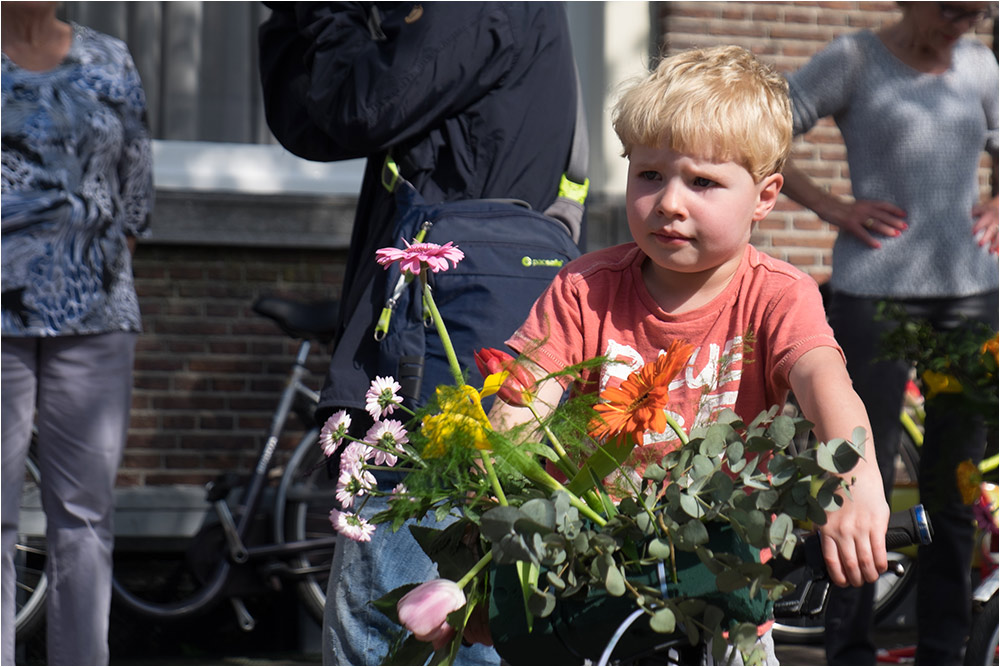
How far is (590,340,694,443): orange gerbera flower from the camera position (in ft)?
3.90

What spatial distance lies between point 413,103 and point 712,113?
85cm

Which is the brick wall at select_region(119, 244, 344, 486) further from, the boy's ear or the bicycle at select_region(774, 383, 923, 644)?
the boy's ear

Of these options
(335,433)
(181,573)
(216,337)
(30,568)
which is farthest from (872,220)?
(30,568)

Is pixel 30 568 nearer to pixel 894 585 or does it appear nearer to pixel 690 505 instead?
pixel 894 585

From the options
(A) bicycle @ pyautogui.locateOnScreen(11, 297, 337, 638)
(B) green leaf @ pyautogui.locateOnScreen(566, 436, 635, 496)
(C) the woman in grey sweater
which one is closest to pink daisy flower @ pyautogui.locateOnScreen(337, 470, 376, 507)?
(B) green leaf @ pyautogui.locateOnScreen(566, 436, 635, 496)

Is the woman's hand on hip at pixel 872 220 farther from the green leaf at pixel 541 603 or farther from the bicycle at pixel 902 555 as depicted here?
the green leaf at pixel 541 603

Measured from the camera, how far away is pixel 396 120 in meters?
2.29

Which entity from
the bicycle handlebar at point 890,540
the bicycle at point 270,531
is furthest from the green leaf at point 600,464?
the bicycle at point 270,531

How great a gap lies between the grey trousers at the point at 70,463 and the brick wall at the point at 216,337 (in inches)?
68.5

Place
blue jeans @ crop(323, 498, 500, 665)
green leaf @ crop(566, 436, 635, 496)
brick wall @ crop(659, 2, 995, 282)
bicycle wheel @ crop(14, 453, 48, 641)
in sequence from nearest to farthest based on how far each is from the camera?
green leaf @ crop(566, 436, 635, 496), blue jeans @ crop(323, 498, 500, 665), bicycle wheel @ crop(14, 453, 48, 641), brick wall @ crop(659, 2, 995, 282)

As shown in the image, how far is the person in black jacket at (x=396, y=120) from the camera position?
2.19m

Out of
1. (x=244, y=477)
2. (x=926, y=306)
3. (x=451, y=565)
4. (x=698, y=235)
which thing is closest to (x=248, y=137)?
(x=244, y=477)

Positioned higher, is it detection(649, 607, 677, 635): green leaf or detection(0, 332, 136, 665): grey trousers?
detection(649, 607, 677, 635): green leaf

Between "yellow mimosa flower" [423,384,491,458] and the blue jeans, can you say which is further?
the blue jeans
